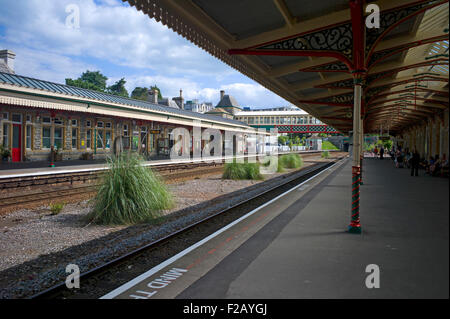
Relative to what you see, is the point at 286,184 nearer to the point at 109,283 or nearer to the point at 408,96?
the point at 408,96

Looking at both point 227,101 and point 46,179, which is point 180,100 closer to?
point 227,101

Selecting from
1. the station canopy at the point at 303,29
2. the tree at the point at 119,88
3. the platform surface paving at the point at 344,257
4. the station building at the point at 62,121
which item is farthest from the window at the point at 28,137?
the tree at the point at 119,88

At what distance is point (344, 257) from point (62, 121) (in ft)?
73.2

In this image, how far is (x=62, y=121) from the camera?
2228 cm

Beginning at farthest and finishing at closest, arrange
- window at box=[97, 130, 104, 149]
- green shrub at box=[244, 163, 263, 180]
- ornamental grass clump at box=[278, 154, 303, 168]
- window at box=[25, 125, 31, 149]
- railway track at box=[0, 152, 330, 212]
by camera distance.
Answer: ornamental grass clump at box=[278, 154, 303, 168] < window at box=[97, 130, 104, 149] < window at box=[25, 125, 31, 149] < green shrub at box=[244, 163, 263, 180] < railway track at box=[0, 152, 330, 212]

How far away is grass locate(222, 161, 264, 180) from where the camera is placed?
19.6 m

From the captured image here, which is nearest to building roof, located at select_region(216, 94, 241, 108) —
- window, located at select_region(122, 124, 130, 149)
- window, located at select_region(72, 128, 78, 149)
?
window, located at select_region(122, 124, 130, 149)

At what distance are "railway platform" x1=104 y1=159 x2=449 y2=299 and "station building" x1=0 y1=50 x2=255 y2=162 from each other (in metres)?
13.1

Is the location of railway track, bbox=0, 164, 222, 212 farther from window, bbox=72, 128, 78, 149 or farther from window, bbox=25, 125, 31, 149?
window, bbox=72, 128, 78, 149

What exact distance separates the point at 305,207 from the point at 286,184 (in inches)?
294

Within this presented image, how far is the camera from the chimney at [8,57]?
26.5 m
